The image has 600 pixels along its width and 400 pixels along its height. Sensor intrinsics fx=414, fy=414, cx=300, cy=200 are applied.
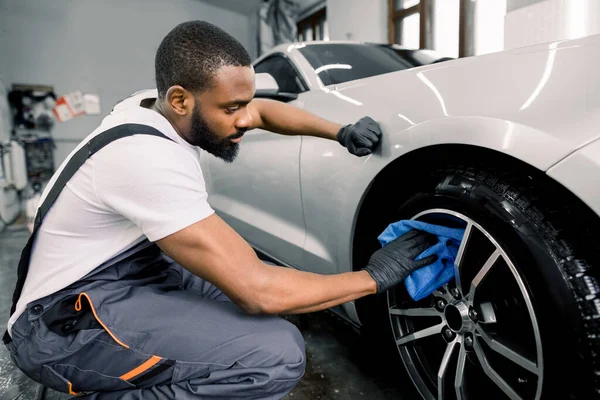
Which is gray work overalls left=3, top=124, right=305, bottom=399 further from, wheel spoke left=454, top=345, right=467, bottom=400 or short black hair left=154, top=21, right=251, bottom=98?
wheel spoke left=454, top=345, right=467, bottom=400

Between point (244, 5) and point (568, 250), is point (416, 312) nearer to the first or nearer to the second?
point (568, 250)

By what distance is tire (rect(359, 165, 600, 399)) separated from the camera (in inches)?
26.4

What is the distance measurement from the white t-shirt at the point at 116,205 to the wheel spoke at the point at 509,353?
61cm

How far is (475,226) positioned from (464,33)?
12.3 feet

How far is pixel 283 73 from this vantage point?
1.80 meters

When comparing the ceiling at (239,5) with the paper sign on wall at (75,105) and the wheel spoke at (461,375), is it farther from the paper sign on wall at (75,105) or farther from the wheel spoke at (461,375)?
the wheel spoke at (461,375)

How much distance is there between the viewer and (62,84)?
598 centimetres

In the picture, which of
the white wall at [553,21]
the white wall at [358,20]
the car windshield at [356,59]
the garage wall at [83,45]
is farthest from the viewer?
the garage wall at [83,45]

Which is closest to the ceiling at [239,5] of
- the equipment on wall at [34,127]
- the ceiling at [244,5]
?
the ceiling at [244,5]

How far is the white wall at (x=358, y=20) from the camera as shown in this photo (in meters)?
4.98

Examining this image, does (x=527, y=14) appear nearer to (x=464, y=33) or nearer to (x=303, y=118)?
(x=464, y=33)

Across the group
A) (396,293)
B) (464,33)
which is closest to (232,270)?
(396,293)

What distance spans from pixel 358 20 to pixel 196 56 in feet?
15.9

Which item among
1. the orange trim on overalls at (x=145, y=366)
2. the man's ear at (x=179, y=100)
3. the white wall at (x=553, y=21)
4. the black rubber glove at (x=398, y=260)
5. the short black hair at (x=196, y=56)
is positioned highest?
the white wall at (x=553, y=21)
